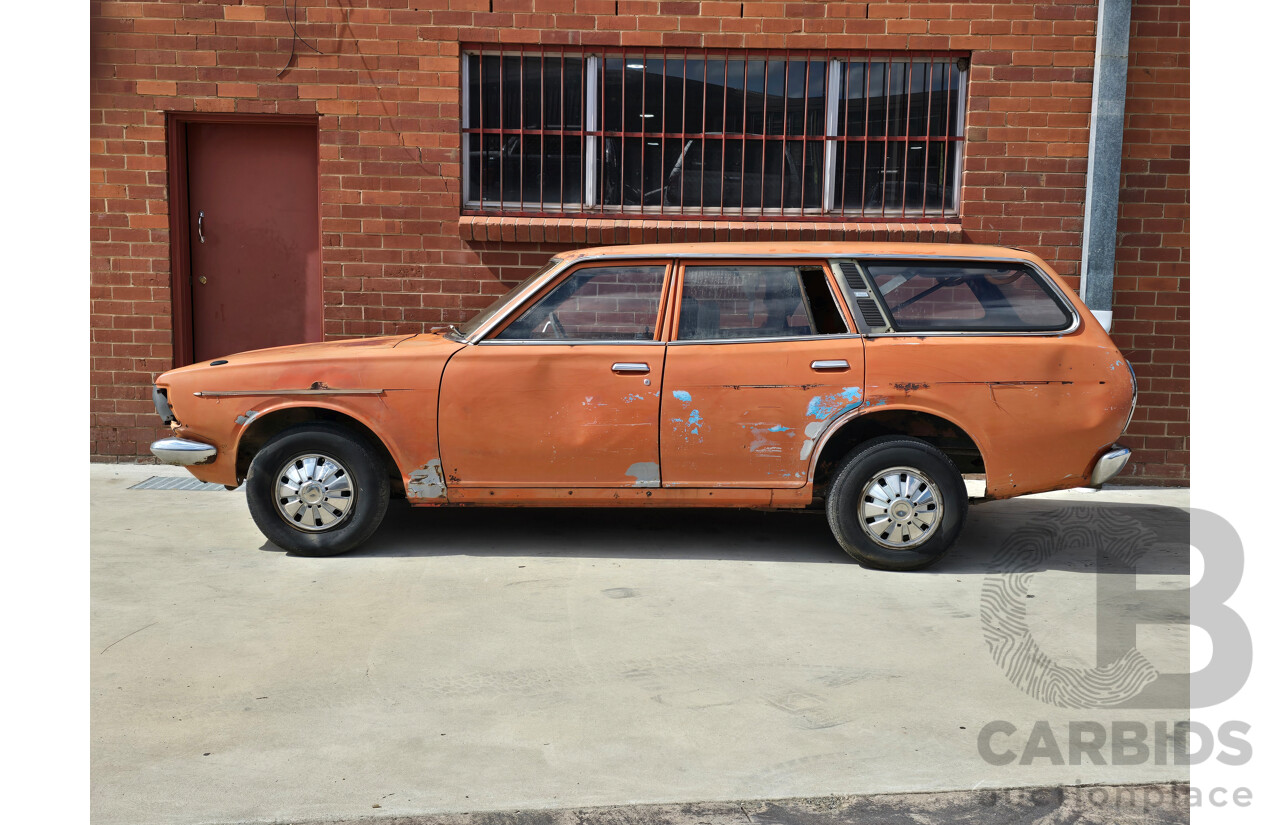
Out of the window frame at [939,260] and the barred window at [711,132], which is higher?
the barred window at [711,132]

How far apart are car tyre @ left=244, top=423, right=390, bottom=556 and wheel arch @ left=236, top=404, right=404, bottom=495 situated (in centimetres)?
8

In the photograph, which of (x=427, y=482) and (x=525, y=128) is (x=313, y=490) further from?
(x=525, y=128)

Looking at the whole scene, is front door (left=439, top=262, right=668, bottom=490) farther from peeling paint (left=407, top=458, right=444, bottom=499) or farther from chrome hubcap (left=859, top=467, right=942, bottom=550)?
chrome hubcap (left=859, top=467, right=942, bottom=550)

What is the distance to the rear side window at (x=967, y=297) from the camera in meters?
5.80

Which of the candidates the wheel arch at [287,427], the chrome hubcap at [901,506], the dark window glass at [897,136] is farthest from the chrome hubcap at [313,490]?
the dark window glass at [897,136]

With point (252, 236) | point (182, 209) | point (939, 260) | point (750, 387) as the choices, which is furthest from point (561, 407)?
Answer: point (182, 209)

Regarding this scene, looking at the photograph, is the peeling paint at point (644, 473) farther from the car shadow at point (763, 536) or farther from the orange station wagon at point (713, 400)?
the car shadow at point (763, 536)

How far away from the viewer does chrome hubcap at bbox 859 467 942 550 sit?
5.66 m

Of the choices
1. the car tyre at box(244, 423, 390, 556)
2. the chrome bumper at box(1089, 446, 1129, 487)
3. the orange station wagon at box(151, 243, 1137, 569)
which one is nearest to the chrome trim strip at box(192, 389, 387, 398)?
the orange station wagon at box(151, 243, 1137, 569)

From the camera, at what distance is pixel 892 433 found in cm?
585

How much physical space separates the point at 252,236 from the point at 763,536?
4605 mm

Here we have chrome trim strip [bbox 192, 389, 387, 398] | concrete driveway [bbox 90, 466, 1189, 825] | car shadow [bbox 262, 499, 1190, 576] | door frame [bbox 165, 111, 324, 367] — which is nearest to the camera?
concrete driveway [bbox 90, 466, 1189, 825]

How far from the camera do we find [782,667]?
4363 millimetres

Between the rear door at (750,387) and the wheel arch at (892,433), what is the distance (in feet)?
0.64
